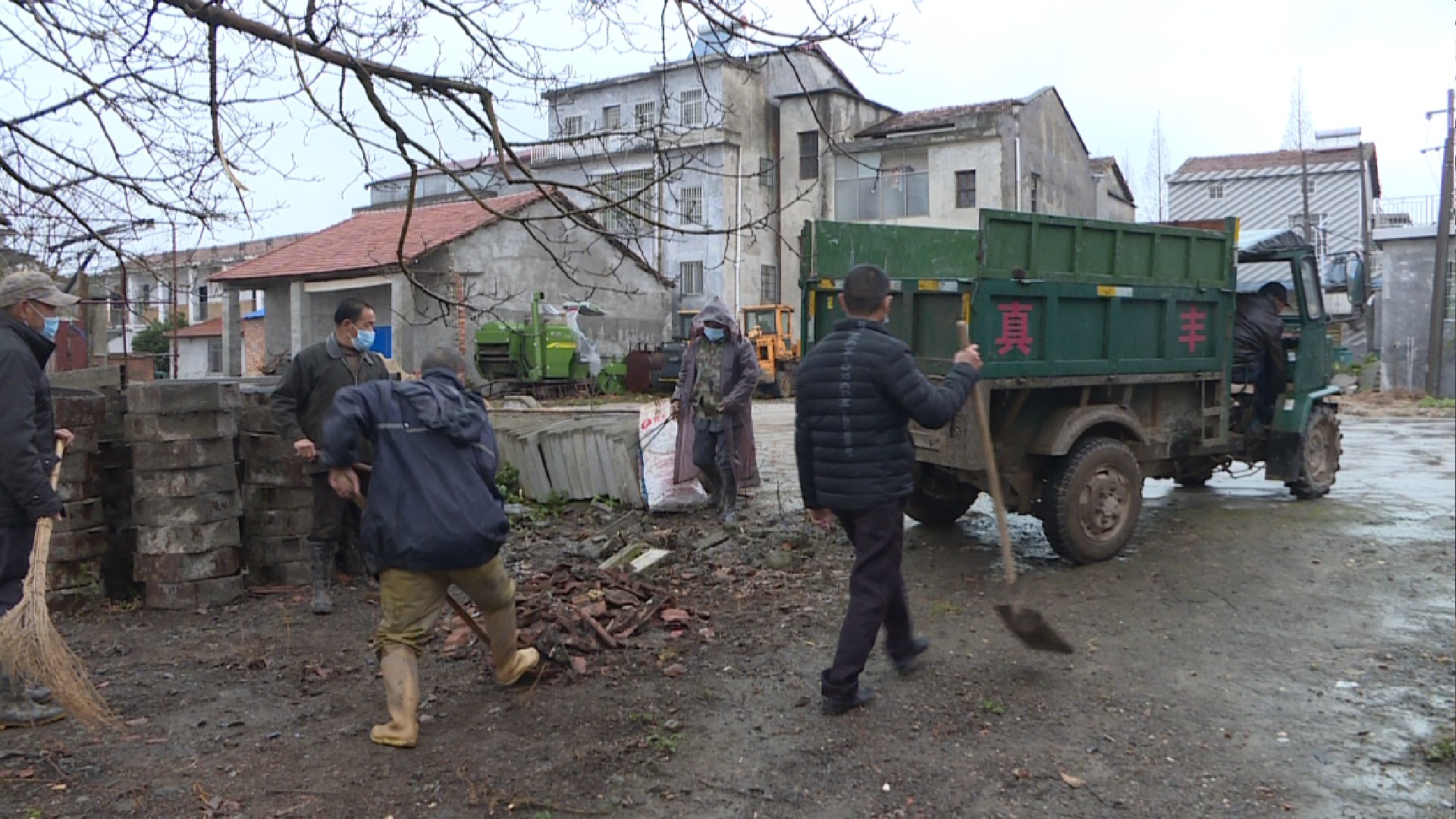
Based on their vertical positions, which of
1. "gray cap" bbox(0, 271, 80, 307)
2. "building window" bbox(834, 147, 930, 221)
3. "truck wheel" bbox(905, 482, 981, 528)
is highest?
"building window" bbox(834, 147, 930, 221)

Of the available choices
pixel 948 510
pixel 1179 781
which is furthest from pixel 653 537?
pixel 1179 781

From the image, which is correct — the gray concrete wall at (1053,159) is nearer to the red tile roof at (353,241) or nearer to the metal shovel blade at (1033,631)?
the red tile roof at (353,241)

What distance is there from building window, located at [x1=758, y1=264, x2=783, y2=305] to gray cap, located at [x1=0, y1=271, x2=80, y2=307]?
30674mm

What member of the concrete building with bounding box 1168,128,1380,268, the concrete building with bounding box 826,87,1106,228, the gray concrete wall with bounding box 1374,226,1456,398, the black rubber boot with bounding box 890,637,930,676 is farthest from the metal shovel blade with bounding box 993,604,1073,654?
the concrete building with bounding box 1168,128,1380,268

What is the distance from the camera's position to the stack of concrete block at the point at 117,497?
22.2 feet

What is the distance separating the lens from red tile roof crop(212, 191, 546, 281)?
2762cm

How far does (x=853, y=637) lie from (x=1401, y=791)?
6.76 ft

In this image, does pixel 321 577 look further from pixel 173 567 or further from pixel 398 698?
pixel 398 698

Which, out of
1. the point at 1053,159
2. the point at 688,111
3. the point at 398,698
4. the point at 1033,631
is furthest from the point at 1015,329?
the point at 1053,159

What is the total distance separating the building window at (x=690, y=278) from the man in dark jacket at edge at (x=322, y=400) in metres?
29.1

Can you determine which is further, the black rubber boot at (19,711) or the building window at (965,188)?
the building window at (965,188)

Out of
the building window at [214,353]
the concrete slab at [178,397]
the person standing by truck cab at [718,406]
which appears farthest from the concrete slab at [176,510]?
the building window at [214,353]

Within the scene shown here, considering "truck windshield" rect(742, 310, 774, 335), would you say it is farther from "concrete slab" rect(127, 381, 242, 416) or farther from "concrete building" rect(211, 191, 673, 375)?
"concrete slab" rect(127, 381, 242, 416)

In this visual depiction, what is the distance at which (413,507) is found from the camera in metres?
4.25
